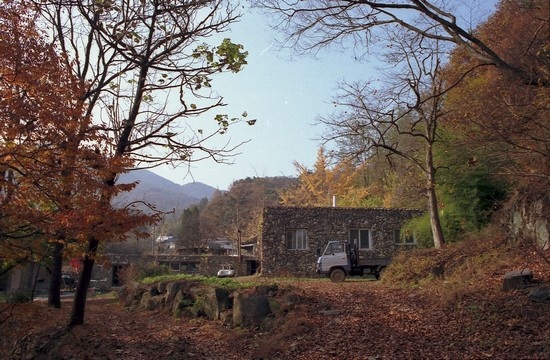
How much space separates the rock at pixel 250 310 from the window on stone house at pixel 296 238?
15314 millimetres

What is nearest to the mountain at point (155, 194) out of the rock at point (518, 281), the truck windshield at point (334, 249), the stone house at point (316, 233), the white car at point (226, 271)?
the stone house at point (316, 233)

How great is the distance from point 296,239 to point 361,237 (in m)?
3.78

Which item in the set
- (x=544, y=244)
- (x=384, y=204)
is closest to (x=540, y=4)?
(x=544, y=244)

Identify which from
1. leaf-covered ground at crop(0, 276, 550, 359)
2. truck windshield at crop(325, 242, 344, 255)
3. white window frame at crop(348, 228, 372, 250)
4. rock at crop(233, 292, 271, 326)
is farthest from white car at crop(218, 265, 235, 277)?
rock at crop(233, 292, 271, 326)

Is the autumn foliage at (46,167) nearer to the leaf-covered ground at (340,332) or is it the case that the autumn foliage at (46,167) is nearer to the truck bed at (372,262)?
the leaf-covered ground at (340,332)

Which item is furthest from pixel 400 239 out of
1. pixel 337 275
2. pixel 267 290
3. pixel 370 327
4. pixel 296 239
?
pixel 370 327

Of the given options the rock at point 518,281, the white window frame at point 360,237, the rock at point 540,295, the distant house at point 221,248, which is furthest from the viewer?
the distant house at point 221,248

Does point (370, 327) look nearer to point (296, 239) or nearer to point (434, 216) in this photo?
point (434, 216)

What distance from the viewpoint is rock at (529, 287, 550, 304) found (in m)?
7.90

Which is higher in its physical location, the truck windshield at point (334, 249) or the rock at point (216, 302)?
the truck windshield at point (334, 249)

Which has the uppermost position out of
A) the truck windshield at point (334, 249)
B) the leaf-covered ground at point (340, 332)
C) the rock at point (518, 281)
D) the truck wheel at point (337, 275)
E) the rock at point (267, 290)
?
the truck windshield at point (334, 249)

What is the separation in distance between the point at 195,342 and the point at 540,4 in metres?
10.1

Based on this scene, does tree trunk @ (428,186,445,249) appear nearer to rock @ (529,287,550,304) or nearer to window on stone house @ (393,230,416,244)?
rock @ (529,287,550,304)

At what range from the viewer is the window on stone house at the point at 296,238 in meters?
26.6
